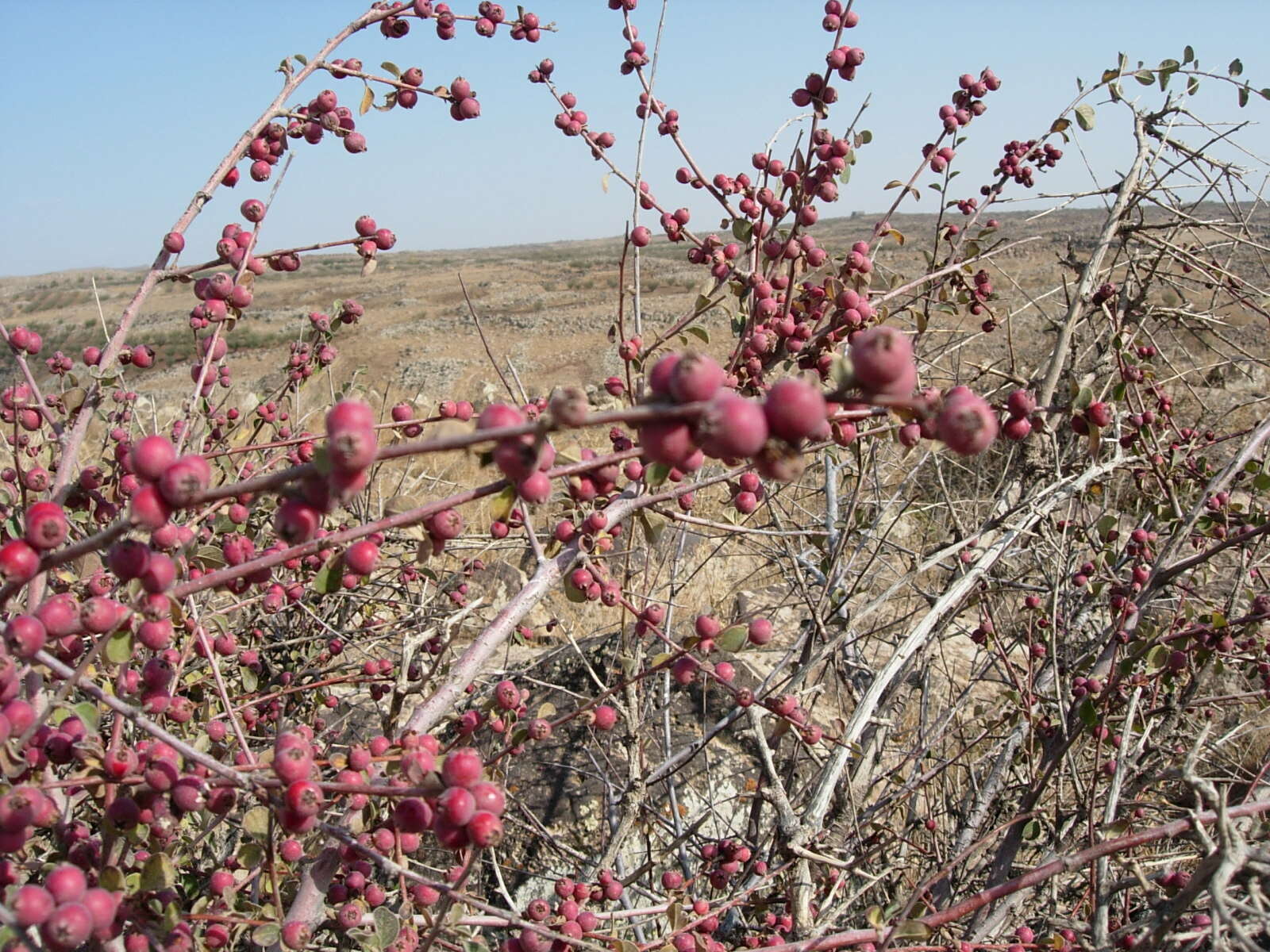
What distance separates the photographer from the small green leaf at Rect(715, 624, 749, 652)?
5.05ft

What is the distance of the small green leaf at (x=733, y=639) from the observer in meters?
1.54

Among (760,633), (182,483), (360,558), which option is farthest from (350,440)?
(760,633)

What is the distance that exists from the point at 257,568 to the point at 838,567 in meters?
2.20

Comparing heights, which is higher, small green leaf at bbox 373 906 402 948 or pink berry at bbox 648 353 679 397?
pink berry at bbox 648 353 679 397

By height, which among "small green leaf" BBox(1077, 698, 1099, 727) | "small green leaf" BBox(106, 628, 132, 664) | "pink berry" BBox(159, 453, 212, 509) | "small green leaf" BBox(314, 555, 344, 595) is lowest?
"small green leaf" BBox(1077, 698, 1099, 727)

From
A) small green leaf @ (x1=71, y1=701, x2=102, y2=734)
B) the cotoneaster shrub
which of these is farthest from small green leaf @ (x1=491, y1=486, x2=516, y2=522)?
small green leaf @ (x1=71, y1=701, x2=102, y2=734)

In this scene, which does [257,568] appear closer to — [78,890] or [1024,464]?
[78,890]

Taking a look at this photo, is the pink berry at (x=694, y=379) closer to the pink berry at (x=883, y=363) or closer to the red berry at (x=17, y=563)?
the pink berry at (x=883, y=363)

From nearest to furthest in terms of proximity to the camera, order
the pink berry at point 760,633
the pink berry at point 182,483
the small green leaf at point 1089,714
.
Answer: the pink berry at point 182,483, the pink berry at point 760,633, the small green leaf at point 1089,714

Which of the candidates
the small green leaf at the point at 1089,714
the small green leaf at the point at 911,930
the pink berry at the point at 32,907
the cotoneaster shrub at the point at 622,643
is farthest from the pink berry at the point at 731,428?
the small green leaf at the point at 1089,714

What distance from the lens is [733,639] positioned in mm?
1544

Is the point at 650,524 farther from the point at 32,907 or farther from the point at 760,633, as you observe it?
the point at 32,907

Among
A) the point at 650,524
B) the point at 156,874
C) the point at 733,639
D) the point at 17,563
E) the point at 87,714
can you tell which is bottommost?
the point at 156,874

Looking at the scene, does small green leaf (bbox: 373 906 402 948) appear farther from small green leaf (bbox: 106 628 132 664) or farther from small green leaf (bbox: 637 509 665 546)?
small green leaf (bbox: 637 509 665 546)
